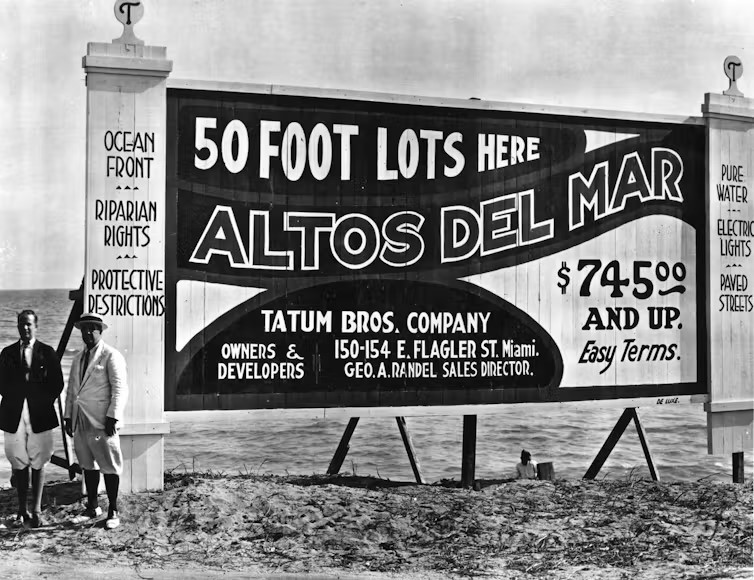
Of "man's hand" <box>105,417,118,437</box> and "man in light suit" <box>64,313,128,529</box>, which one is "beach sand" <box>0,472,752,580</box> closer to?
"man in light suit" <box>64,313,128,529</box>

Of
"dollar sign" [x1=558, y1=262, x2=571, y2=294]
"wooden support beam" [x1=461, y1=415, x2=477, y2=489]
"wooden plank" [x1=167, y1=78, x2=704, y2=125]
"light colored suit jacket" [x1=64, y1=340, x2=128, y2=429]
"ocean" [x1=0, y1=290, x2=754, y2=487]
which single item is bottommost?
"ocean" [x1=0, y1=290, x2=754, y2=487]

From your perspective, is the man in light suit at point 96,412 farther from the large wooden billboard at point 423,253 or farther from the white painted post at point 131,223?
the large wooden billboard at point 423,253

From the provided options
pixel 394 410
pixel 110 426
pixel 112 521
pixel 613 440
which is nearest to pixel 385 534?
pixel 394 410

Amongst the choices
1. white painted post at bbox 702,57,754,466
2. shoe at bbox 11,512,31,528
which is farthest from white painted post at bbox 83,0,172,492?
white painted post at bbox 702,57,754,466

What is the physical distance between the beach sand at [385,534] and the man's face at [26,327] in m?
1.68

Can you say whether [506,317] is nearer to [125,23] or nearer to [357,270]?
[357,270]

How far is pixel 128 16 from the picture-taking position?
8.54 meters

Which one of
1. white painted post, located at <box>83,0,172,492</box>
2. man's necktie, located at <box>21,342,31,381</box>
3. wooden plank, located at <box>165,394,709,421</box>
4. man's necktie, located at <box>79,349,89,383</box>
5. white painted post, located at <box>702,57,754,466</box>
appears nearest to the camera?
man's necktie, located at <box>21,342,31,381</box>

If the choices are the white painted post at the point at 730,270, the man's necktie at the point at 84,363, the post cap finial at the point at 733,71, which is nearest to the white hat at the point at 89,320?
the man's necktie at the point at 84,363

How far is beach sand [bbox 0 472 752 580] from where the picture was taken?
7043mm

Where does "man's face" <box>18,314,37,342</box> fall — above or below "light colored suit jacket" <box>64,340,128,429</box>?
above

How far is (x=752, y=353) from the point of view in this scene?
1085cm

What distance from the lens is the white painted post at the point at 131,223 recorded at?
837cm

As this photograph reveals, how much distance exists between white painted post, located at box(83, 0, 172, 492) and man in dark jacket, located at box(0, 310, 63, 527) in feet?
2.43
